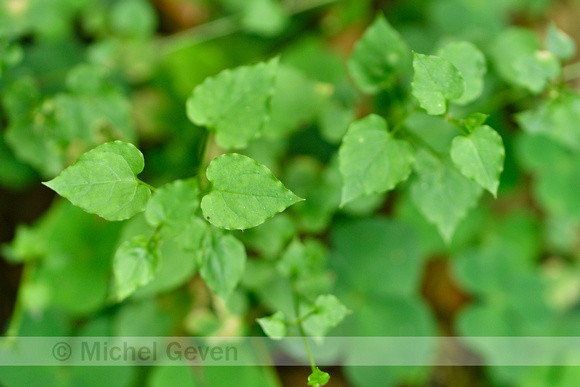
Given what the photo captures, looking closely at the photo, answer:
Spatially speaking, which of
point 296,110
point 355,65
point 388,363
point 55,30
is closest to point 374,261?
point 388,363

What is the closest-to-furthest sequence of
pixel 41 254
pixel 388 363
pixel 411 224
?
pixel 41 254, pixel 388 363, pixel 411 224

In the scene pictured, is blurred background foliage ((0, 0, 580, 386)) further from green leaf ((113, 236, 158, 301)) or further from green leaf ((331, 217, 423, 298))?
green leaf ((113, 236, 158, 301))

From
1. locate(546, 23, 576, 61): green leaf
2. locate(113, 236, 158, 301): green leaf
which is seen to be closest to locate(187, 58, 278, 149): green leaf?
locate(113, 236, 158, 301): green leaf

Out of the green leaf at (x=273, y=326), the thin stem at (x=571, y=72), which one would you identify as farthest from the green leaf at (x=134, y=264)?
the thin stem at (x=571, y=72)

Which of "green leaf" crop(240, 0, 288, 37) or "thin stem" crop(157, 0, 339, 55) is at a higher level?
"green leaf" crop(240, 0, 288, 37)

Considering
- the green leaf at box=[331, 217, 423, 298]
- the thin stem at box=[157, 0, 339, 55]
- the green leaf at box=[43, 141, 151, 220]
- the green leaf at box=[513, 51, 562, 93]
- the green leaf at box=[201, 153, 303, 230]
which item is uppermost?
the green leaf at box=[43, 141, 151, 220]

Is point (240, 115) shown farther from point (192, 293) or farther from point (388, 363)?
point (388, 363)

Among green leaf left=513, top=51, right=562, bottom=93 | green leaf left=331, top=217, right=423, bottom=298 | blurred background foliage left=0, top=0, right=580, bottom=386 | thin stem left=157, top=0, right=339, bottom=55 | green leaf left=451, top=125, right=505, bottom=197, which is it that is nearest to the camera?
green leaf left=451, top=125, right=505, bottom=197
